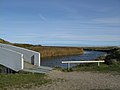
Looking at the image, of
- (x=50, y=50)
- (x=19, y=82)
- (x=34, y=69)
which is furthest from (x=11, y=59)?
(x=50, y=50)

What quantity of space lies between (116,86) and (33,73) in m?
5.95

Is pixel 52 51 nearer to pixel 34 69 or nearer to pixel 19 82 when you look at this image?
pixel 34 69

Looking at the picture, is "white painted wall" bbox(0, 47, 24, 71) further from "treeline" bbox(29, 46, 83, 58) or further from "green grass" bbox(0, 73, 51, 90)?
"treeline" bbox(29, 46, 83, 58)

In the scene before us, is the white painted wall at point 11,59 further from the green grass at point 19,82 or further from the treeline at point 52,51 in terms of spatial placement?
the treeline at point 52,51

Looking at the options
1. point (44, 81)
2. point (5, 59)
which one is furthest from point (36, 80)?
point (5, 59)

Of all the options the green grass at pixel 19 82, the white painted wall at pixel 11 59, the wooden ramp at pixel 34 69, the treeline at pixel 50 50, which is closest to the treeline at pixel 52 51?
the treeline at pixel 50 50

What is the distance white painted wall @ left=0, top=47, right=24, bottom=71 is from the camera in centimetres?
1860

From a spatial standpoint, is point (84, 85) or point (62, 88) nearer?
point (62, 88)

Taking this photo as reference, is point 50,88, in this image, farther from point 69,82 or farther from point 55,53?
point 55,53

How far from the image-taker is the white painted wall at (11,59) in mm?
18598

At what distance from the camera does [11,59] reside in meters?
19.0

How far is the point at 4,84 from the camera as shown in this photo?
13055 mm

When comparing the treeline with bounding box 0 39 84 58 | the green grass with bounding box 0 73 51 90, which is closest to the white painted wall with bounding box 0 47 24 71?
the green grass with bounding box 0 73 51 90

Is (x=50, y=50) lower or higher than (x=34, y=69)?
higher
